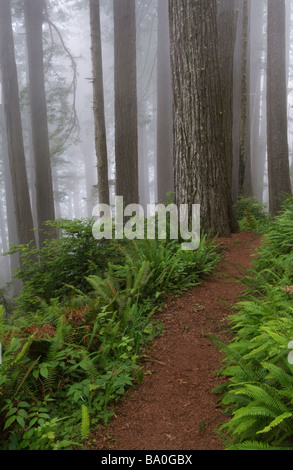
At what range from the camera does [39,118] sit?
1407cm

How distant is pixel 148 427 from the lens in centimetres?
275

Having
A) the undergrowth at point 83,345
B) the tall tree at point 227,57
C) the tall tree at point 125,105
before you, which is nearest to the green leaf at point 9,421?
the undergrowth at point 83,345

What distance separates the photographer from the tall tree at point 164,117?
51.4 ft

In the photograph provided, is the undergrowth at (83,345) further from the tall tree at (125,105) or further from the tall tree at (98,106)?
the tall tree at (98,106)

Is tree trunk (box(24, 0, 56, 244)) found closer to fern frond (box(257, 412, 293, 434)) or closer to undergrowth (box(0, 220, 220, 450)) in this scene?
undergrowth (box(0, 220, 220, 450))

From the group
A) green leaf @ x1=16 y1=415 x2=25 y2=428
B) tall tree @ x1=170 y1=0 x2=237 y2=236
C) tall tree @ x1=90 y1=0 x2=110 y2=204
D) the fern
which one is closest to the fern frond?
the fern

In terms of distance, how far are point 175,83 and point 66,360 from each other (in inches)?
221

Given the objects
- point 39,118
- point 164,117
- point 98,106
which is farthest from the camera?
point 164,117

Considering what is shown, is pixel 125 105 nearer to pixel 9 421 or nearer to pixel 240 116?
pixel 240 116

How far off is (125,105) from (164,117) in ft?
21.3

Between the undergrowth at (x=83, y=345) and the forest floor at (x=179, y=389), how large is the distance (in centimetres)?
14

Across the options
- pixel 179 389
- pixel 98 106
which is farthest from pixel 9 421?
pixel 98 106
